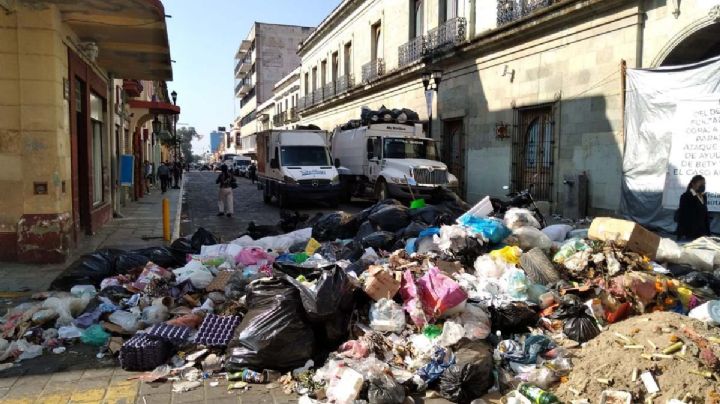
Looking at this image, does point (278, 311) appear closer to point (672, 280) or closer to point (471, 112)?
point (672, 280)

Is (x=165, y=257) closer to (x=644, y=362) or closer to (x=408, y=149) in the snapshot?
(x=644, y=362)

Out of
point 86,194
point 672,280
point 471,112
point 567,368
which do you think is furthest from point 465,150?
point 567,368

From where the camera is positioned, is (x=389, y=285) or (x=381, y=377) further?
(x=389, y=285)

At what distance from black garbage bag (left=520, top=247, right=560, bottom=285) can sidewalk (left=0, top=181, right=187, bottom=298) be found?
547 cm

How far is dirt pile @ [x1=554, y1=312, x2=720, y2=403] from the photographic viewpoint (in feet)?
11.3

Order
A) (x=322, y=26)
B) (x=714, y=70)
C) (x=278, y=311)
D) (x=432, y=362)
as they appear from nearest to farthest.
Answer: (x=432, y=362)
(x=278, y=311)
(x=714, y=70)
(x=322, y=26)

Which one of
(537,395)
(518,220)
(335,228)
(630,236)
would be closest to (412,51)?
(335,228)

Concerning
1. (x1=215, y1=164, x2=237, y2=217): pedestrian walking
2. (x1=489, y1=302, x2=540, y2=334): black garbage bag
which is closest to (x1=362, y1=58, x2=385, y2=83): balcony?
(x1=215, y1=164, x2=237, y2=217): pedestrian walking

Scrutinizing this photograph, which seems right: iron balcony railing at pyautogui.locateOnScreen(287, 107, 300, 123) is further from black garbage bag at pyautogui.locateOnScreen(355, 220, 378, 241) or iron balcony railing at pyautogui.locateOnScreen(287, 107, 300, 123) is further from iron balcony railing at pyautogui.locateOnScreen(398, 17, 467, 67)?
black garbage bag at pyautogui.locateOnScreen(355, 220, 378, 241)

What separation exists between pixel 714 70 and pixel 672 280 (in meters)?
5.66

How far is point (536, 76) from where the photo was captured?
1468cm

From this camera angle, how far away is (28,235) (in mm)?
7484

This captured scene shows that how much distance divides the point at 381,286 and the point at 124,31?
7.38 metres

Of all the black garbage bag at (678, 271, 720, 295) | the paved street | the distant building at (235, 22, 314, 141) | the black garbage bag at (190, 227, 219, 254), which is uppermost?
the distant building at (235, 22, 314, 141)
